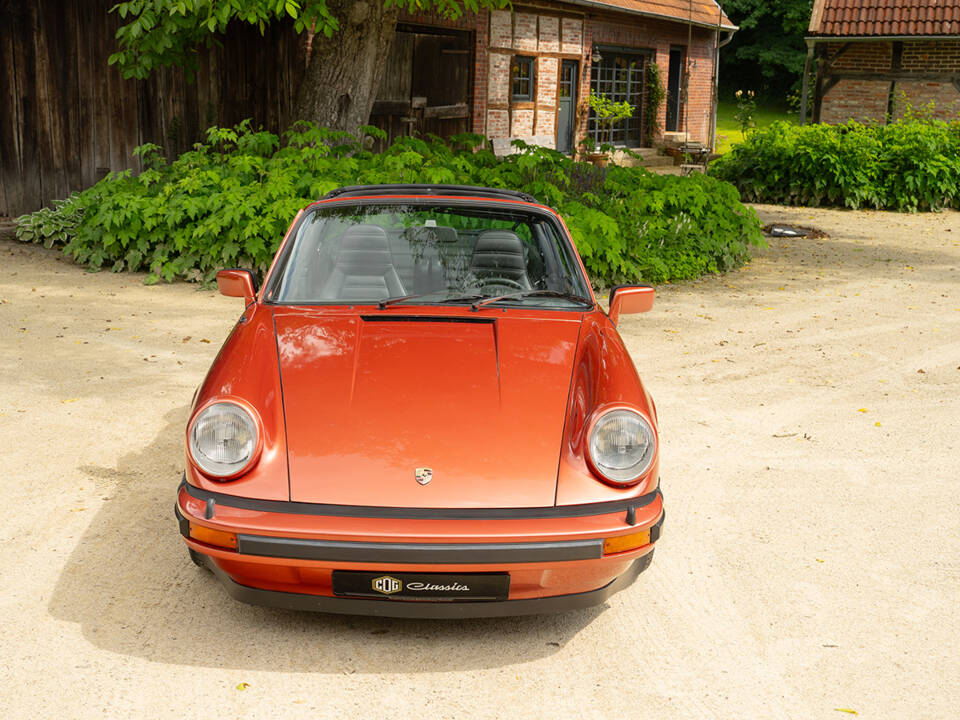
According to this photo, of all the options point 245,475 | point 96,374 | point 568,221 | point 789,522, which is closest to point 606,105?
point 568,221

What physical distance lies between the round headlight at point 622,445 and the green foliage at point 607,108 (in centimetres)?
2072

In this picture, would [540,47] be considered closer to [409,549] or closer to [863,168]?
[863,168]

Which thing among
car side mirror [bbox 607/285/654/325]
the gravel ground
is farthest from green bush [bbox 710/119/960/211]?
car side mirror [bbox 607/285/654/325]

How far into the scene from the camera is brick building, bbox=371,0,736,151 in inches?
656

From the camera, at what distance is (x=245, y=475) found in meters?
3.14

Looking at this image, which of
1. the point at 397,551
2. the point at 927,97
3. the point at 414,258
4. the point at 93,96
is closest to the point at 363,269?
the point at 414,258

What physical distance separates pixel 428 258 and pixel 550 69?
1797 cm

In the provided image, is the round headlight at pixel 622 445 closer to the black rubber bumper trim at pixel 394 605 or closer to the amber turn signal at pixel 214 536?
the black rubber bumper trim at pixel 394 605

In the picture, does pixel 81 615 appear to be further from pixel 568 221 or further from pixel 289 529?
pixel 568 221

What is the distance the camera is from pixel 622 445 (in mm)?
3285

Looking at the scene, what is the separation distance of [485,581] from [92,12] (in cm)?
1179

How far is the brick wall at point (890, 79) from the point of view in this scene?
933 inches

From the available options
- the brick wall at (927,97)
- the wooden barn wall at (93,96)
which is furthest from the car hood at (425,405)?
the brick wall at (927,97)

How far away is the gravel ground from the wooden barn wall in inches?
223
